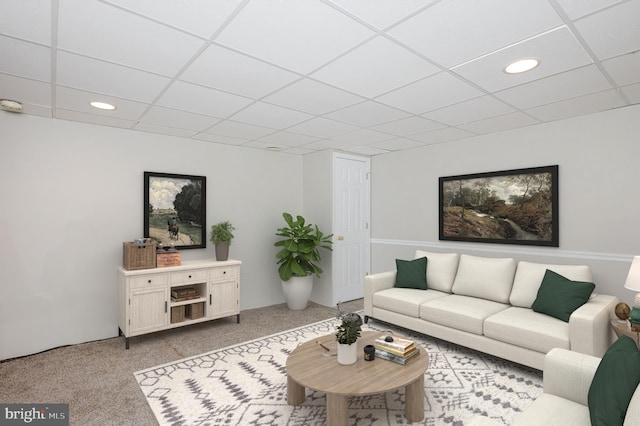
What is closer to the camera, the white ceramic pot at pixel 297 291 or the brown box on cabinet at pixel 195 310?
the brown box on cabinet at pixel 195 310

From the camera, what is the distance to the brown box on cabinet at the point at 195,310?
4168 millimetres

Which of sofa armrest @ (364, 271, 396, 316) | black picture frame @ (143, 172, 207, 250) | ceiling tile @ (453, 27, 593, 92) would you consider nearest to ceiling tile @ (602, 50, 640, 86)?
ceiling tile @ (453, 27, 593, 92)

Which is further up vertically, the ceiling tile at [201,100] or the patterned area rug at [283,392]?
the ceiling tile at [201,100]

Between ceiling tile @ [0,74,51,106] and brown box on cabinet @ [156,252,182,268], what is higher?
ceiling tile @ [0,74,51,106]

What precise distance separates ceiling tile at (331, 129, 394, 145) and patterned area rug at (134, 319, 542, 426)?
266 cm

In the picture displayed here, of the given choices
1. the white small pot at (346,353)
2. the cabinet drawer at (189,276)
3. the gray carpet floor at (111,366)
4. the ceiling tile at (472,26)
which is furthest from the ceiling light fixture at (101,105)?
the white small pot at (346,353)

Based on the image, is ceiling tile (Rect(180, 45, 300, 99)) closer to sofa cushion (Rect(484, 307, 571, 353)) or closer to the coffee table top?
the coffee table top

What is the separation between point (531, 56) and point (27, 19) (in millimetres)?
3095

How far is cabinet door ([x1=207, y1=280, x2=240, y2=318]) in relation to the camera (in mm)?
4301

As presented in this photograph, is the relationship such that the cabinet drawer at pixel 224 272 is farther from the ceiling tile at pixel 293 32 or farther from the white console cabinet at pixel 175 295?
the ceiling tile at pixel 293 32

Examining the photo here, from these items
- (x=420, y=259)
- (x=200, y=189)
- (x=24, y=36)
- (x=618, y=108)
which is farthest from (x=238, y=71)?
(x=618, y=108)

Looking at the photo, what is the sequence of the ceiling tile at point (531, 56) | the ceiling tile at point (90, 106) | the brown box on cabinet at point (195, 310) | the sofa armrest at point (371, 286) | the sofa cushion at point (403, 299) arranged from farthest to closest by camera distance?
the sofa armrest at point (371, 286), the brown box on cabinet at point (195, 310), the sofa cushion at point (403, 299), the ceiling tile at point (90, 106), the ceiling tile at point (531, 56)

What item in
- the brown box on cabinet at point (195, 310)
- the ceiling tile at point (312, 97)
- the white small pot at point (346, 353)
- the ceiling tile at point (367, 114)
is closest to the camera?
the white small pot at point (346, 353)

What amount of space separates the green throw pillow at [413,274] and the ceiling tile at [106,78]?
348 cm
